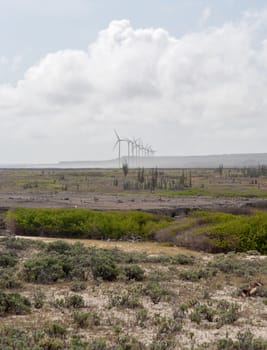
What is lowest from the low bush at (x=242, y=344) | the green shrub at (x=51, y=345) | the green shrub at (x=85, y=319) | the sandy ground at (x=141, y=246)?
the sandy ground at (x=141, y=246)

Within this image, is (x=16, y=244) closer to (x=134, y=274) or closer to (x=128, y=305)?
(x=134, y=274)

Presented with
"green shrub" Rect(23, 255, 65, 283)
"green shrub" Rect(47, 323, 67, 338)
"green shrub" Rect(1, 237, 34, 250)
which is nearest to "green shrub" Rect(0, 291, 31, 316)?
"green shrub" Rect(47, 323, 67, 338)

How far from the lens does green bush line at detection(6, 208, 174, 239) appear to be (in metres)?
36.2

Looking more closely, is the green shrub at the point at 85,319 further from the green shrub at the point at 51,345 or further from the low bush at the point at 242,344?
the low bush at the point at 242,344

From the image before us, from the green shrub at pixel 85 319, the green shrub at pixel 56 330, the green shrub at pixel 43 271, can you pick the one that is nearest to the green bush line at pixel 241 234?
the green shrub at pixel 43 271

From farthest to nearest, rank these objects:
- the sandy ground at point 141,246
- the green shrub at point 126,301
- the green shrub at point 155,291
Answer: the sandy ground at point 141,246 → the green shrub at point 155,291 → the green shrub at point 126,301

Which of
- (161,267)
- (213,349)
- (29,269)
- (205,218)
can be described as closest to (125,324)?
(213,349)

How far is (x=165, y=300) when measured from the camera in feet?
48.5

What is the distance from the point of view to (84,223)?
3722 cm

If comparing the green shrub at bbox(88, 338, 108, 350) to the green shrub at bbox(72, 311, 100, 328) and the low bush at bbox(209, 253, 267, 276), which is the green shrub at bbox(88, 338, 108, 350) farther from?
the low bush at bbox(209, 253, 267, 276)

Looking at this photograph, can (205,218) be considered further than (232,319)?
Yes

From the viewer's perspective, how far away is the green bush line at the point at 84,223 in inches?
1425

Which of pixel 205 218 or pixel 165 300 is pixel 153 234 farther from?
pixel 165 300

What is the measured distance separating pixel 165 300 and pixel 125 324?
2.81m
